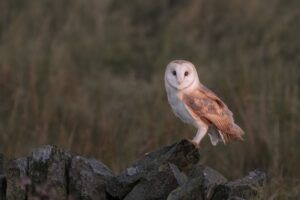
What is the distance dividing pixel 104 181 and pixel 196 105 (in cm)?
83

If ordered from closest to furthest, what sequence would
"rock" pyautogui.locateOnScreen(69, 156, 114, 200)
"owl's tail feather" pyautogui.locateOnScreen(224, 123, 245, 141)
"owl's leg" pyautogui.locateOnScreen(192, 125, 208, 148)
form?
"rock" pyautogui.locateOnScreen(69, 156, 114, 200) → "owl's leg" pyautogui.locateOnScreen(192, 125, 208, 148) → "owl's tail feather" pyautogui.locateOnScreen(224, 123, 245, 141)

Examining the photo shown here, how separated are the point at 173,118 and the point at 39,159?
126 inches

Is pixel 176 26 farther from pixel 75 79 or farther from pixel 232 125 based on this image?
pixel 232 125

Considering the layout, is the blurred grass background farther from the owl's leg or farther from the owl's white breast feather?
the owl's white breast feather

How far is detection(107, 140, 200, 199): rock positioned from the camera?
382 cm

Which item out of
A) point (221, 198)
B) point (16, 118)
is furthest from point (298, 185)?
point (16, 118)

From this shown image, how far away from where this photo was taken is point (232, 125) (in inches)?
181

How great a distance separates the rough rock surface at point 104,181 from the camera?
144 inches

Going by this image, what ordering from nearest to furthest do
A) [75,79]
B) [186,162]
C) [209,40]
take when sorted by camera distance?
[186,162], [75,79], [209,40]

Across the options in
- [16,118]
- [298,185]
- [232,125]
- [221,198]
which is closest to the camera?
[221,198]

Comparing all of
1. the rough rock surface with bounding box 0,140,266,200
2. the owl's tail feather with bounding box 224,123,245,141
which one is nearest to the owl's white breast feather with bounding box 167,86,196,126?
the owl's tail feather with bounding box 224,123,245,141

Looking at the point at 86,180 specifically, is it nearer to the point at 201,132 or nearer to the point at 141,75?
the point at 201,132

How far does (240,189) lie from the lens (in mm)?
3719

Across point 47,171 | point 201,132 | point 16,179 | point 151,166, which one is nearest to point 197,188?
point 151,166
